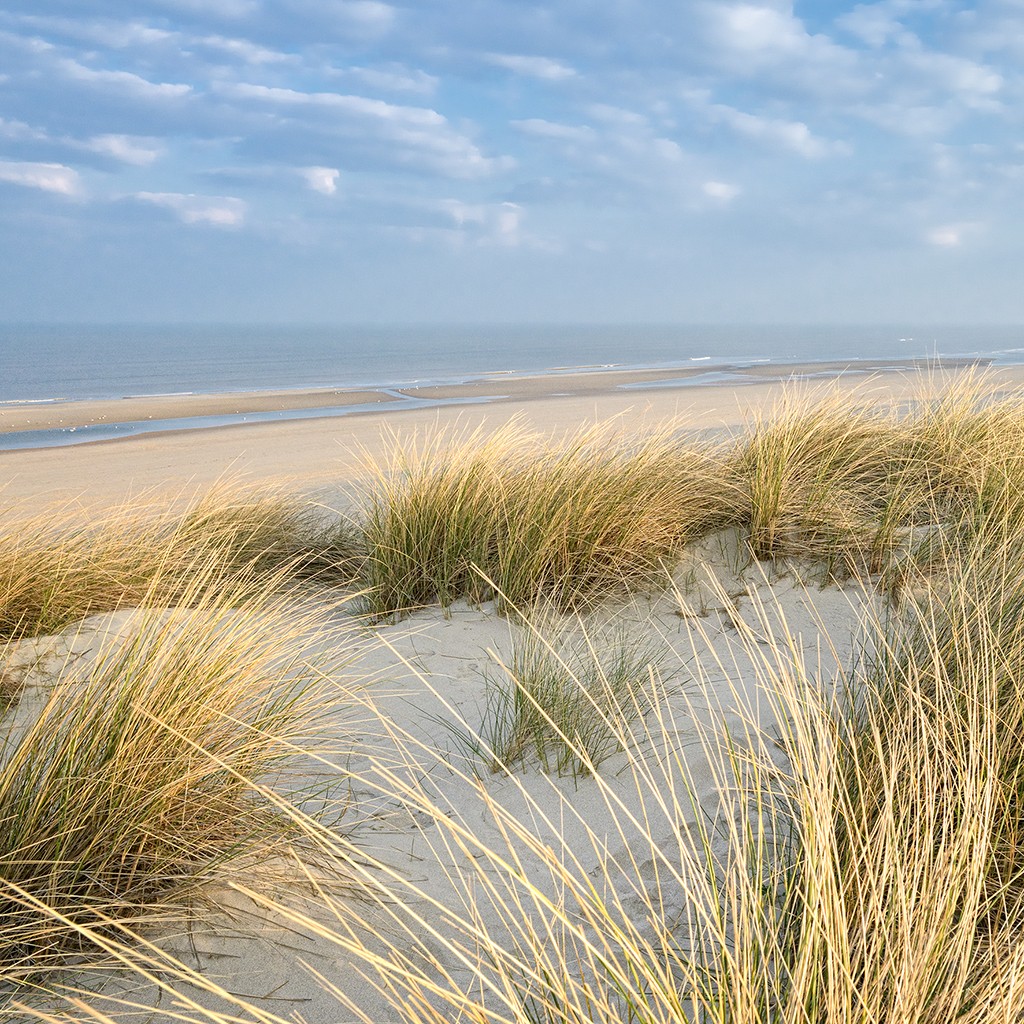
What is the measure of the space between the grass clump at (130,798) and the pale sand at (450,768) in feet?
0.41

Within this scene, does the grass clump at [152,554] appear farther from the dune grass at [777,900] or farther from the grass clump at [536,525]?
the dune grass at [777,900]

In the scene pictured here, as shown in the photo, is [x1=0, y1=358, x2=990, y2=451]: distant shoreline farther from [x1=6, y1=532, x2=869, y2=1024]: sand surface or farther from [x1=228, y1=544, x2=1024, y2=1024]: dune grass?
[x1=228, y1=544, x2=1024, y2=1024]: dune grass

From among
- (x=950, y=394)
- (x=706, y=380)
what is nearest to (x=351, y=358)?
(x=706, y=380)

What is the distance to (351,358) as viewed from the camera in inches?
1718

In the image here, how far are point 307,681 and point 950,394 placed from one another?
4876 mm

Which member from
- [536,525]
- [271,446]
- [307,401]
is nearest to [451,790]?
[536,525]

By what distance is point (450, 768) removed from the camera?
2570 mm

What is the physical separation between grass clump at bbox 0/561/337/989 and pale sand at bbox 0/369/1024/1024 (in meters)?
0.12

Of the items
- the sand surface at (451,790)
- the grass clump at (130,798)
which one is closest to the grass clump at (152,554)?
the sand surface at (451,790)

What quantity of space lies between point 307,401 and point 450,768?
19632mm

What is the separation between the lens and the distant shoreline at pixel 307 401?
631 inches

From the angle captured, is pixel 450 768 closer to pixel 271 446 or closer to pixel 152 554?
pixel 152 554

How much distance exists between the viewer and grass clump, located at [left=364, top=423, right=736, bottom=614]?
4188 millimetres

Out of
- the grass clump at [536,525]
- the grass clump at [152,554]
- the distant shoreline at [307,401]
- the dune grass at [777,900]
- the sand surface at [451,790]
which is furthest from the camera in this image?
the distant shoreline at [307,401]
